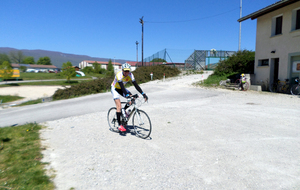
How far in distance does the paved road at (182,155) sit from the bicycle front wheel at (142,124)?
7.2 inches

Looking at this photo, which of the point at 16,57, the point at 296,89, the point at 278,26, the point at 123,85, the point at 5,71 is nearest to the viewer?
the point at 123,85

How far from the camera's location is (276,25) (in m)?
15.3

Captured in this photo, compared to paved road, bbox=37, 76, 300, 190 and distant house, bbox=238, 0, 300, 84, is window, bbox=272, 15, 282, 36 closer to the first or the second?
distant house, bbox=238, 0, 300, 84

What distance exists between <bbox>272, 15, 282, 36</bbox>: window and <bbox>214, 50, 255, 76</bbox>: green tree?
14.8ft

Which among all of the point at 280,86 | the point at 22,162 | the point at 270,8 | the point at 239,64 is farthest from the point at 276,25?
the point at 22,162

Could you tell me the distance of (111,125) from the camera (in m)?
6.46

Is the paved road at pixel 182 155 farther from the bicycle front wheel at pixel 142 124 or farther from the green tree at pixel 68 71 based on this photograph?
the green tree at pixel 68 71

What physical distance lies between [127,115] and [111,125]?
3.52ft

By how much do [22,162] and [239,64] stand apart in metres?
20.1

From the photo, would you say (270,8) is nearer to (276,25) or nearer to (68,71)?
(276,25)

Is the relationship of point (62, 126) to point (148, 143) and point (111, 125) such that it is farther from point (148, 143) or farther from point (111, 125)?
point (148, 143)

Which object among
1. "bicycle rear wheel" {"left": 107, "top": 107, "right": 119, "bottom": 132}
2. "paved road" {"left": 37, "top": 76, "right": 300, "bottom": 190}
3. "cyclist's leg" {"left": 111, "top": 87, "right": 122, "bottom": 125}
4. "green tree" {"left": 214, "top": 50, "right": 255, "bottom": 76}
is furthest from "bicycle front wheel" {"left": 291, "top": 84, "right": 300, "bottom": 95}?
"cyclist's leg" {"left": 111, "top": 87, "right": 122, "bottom": 125}

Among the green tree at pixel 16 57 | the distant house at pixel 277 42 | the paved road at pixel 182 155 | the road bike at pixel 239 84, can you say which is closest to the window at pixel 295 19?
the distant house at pixel 277 42

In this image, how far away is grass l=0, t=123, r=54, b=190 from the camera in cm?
326
